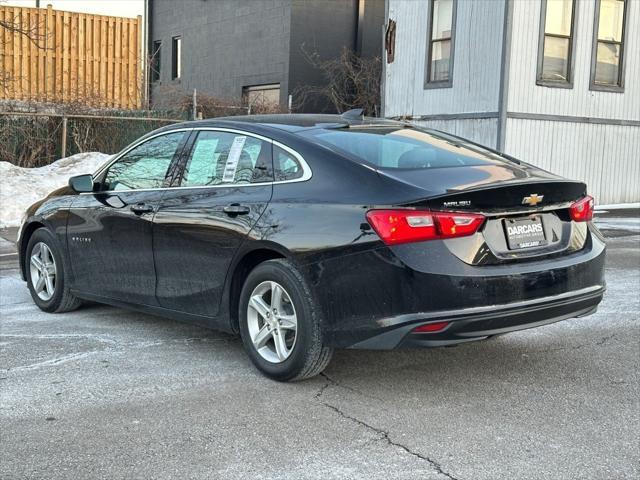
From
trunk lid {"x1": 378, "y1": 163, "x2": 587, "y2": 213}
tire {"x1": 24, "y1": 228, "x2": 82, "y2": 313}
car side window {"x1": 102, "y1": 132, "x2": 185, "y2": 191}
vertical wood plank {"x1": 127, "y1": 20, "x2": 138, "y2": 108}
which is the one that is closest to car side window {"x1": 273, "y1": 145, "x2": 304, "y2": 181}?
trunk lid {"x1": 378, "y1": 163, "x2": 587, "y2": 213}

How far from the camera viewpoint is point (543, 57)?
15.7m

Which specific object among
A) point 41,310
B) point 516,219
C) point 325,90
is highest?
point 325,90

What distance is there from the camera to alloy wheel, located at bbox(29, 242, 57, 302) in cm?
677

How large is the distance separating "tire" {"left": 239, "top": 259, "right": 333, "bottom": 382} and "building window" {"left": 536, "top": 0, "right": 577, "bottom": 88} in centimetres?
1218

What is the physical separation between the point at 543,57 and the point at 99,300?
11935 mm

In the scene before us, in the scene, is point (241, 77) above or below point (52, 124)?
above

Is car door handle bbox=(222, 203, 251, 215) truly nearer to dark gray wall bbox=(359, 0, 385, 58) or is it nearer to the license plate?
the license plate

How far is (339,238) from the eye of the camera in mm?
4395

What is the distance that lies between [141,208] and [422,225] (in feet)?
7.61

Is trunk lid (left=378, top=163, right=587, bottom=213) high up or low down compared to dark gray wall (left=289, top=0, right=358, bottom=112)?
down

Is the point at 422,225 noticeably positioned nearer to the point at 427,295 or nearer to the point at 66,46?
the point at 427,295

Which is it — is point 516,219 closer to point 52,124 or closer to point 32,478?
point 32,478

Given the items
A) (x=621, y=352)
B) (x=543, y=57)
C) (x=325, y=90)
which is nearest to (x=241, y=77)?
(x=325, y=90)

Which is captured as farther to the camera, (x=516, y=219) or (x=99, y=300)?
Answer: (x=99, y=300)
